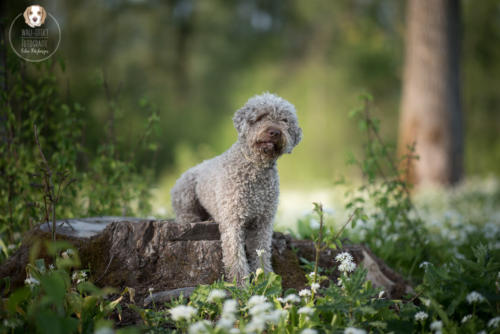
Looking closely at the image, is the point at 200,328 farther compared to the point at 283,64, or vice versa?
the point at 283,64

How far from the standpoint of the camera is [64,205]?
4465 mm

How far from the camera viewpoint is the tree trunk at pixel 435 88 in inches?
374

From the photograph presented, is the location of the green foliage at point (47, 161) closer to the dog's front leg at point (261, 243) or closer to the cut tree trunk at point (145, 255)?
the cut tree trunk at point (145, 255)

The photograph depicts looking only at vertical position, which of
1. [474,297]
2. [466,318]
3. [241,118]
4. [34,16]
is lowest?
[466,318]

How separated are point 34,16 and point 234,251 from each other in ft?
10.8

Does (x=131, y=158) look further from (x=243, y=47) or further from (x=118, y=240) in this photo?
(x=243, y=47)

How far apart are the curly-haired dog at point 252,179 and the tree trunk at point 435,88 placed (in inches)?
280

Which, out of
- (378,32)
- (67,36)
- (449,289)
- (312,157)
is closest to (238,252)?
(449,289)

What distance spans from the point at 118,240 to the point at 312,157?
13927 millimetres

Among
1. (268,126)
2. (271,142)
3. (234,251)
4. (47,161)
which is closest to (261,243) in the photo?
(234,251)

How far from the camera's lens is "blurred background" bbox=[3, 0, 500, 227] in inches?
653

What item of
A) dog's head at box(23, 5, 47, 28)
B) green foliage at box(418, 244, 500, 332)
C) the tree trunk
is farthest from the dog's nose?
the tree trunk

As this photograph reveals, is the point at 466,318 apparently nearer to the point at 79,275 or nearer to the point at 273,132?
the point at 273,132

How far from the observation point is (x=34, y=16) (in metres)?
4.25
